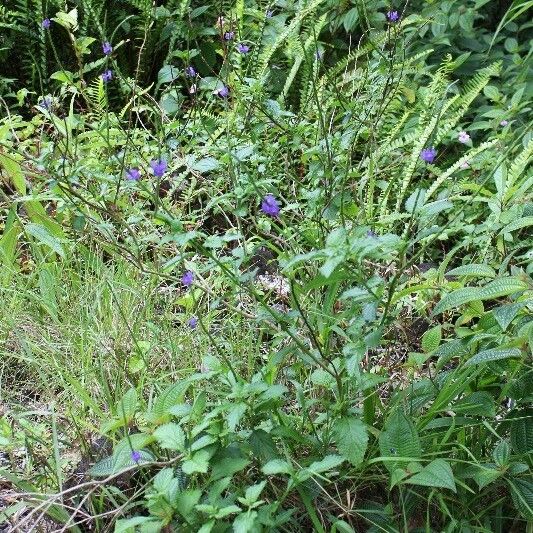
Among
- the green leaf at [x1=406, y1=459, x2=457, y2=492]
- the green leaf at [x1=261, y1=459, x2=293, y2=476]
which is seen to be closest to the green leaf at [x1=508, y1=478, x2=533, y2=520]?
the green leaf at [x1=406, y1=459, x2=457, y2=492]

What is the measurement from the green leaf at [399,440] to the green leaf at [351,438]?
45 millimetres

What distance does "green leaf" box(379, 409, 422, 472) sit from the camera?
1733mm

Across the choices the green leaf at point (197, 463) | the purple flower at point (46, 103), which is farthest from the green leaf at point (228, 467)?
the purple flower at point (46, 103)

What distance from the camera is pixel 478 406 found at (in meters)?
1.84

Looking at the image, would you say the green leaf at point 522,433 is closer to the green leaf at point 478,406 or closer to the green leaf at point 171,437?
the green leaf at point 478,406

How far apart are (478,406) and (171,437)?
0.67 m

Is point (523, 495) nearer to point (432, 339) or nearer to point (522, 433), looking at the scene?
point (522, 433)

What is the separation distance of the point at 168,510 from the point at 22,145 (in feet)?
5.72

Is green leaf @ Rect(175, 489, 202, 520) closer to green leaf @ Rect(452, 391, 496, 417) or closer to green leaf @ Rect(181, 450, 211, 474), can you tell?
green leaf @ Rect(181, 450, 211, 474)

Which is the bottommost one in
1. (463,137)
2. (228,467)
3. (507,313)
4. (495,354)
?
(463,137)

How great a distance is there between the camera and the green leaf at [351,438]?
169 cm

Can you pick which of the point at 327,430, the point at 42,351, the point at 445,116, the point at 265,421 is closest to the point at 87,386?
the point at 42,351

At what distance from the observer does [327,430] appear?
1.83 meters

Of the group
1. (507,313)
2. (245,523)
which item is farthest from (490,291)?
(245,523)
